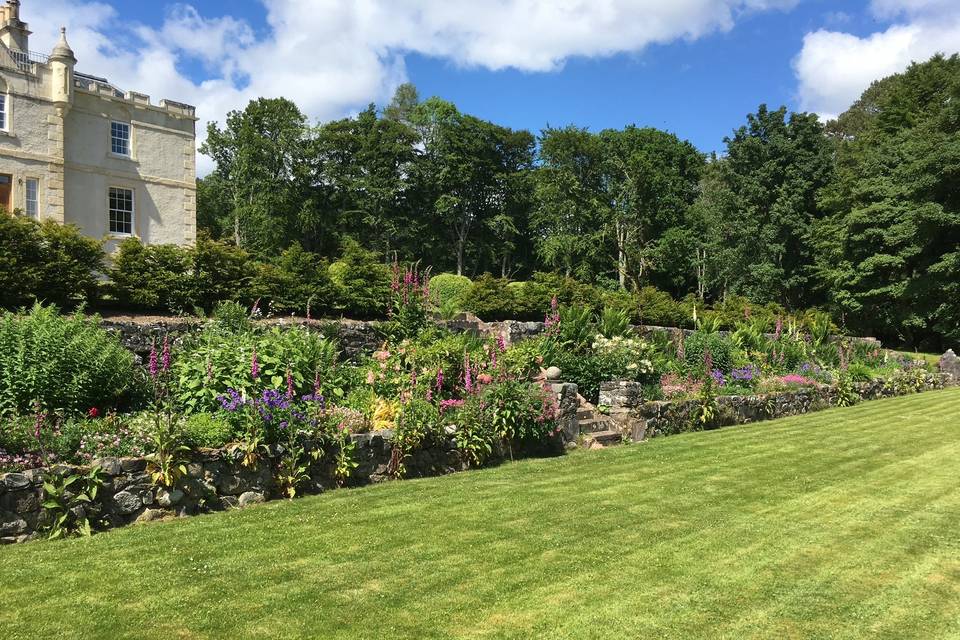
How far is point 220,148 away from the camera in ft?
128

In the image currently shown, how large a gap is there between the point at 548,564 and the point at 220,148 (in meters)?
40.1

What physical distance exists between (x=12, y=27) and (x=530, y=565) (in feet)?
81.5

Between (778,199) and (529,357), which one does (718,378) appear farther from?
(778,199)

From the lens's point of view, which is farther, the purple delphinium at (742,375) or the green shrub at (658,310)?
the green shrub at (658,310)

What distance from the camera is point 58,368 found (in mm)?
5918

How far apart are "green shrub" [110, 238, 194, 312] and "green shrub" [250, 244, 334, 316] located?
103 centimetres

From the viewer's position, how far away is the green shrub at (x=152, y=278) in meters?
9.56

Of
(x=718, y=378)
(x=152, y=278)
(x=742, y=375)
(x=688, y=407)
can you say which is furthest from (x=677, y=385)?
(x=152, y=278)

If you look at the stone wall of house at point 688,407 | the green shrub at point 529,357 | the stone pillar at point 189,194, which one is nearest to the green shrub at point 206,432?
the green shrub at point 529,357

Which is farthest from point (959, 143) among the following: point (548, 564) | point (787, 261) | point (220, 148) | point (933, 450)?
point (220, 148)

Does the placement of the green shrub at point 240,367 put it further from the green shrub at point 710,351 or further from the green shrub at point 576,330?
the green shrub at point 710,351

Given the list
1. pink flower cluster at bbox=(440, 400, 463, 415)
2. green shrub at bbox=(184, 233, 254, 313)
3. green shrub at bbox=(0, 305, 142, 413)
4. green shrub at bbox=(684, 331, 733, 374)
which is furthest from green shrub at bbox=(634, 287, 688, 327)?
green shrub at bbox=(0, 305, 142, 413)

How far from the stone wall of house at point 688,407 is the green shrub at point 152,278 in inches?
254

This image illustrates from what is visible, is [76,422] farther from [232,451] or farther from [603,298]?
[603,298]
